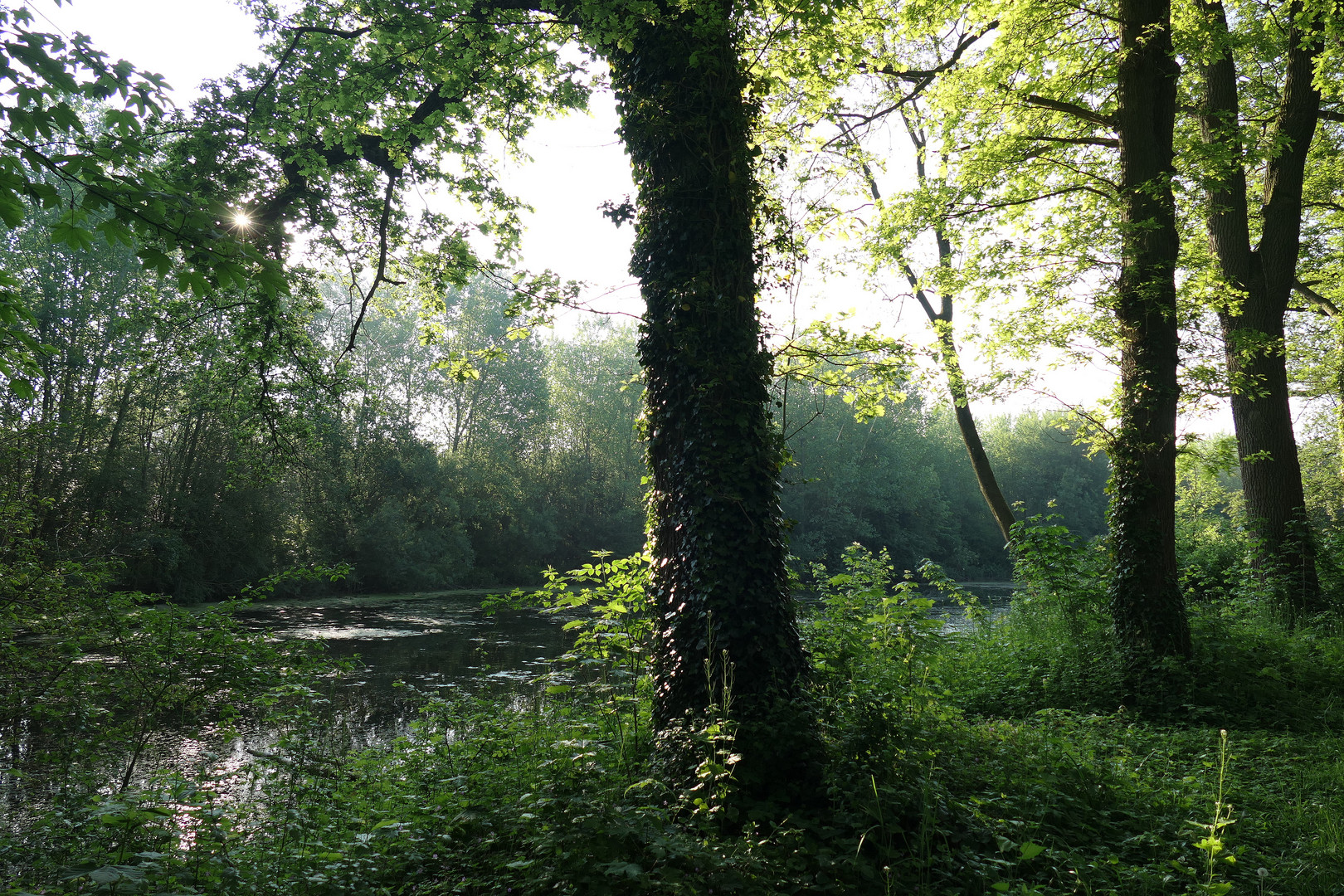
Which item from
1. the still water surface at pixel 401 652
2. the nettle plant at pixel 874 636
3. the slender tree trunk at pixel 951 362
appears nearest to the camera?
the nettle plant at pixel 874 636

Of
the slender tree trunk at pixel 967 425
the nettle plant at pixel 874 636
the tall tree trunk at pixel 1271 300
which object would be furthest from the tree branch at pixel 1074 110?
the nettle plant at pixel 874 636

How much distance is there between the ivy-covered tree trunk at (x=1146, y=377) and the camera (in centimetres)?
693

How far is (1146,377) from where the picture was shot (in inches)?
281

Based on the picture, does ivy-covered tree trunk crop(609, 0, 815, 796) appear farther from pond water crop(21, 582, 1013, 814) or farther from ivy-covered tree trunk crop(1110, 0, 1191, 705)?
ivy-covered tree trunk crop(1110, 0, 1191, 705)

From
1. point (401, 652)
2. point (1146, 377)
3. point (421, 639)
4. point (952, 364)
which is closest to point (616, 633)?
point (1146, 377)

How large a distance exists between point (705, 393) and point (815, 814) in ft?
8.11

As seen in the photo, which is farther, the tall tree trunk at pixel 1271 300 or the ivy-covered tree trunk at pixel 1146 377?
the tall tree trunk at pixel 1271 300

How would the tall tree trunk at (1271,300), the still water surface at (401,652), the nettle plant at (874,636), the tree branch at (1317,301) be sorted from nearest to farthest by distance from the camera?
1. the nettle plant at (874,636)
2. the still water surface at (401,652)
3. the tall tree trunk at (1271,300)
4. the tree branch at (1317,301)

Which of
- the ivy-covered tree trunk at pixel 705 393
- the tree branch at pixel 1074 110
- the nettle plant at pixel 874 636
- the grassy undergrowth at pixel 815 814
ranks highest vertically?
the tree branch at pixel 1074 110

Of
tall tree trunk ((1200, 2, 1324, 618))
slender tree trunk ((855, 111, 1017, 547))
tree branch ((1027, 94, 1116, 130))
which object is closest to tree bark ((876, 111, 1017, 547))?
slender tree trunk ((855, 111, 1017, 547))

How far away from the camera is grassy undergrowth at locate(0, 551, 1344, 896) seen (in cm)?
283

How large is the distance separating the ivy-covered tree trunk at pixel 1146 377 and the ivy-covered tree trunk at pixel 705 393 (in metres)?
4.72

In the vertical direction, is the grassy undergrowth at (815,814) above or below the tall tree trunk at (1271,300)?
below

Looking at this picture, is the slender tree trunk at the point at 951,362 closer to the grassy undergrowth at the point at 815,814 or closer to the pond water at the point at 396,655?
the pond water at the point at 396,655
